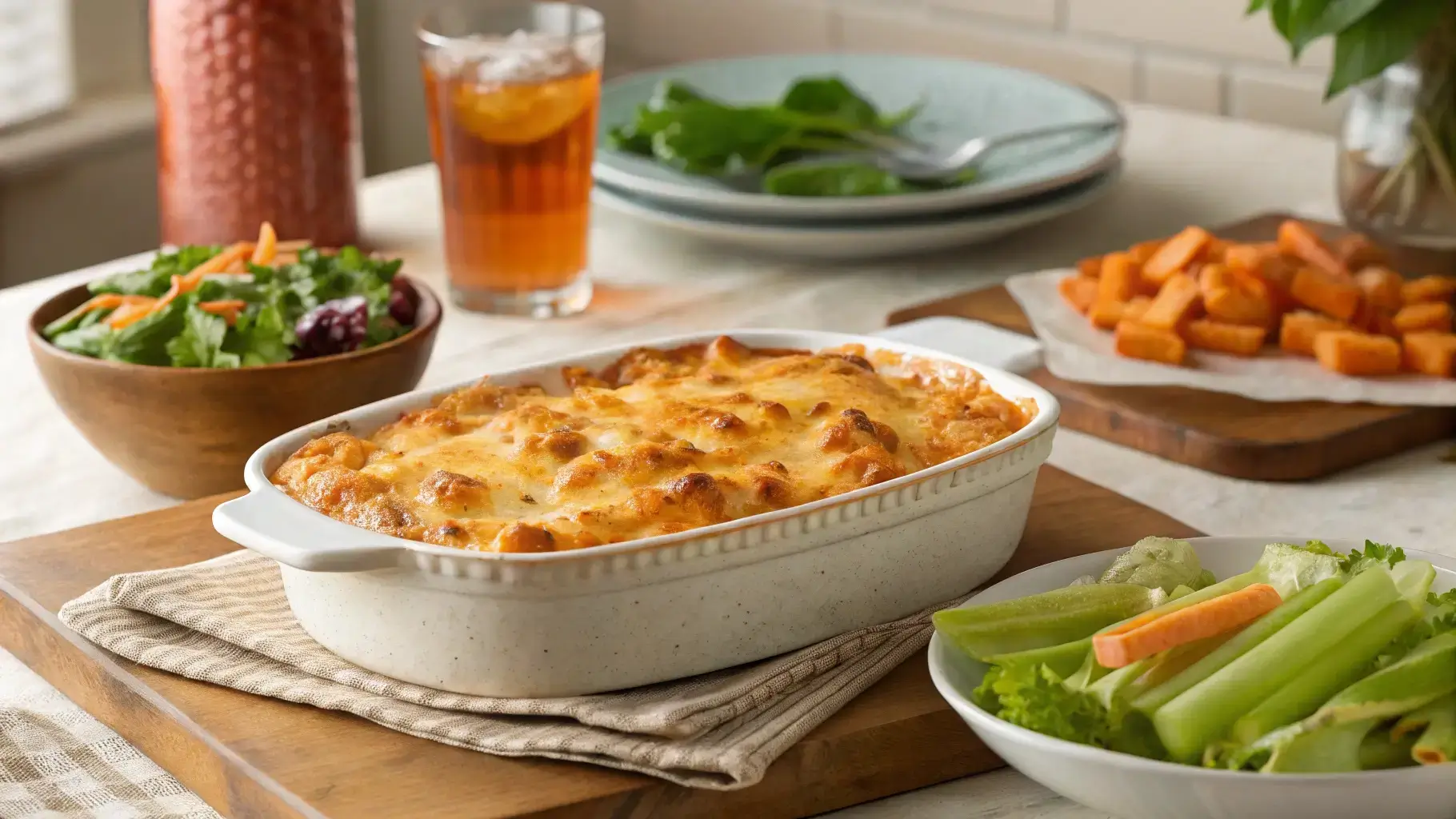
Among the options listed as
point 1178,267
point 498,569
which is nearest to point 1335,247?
point 1178,267

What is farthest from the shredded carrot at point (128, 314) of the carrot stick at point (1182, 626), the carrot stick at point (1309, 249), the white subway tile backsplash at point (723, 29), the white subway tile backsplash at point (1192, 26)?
the white subway tile backsplash at point (723, 29)

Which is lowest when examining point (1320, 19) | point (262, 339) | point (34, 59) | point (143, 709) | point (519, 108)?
point (34, 59)

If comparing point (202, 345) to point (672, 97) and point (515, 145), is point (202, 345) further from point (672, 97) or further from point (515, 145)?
point (672, 97)

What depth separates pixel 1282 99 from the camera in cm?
345

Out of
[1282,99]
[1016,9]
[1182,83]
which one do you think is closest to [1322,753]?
[1282,99]

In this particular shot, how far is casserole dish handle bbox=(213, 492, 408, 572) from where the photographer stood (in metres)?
1.09

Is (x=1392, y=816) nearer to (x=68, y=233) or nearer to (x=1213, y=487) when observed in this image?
(x=1213, y=487)

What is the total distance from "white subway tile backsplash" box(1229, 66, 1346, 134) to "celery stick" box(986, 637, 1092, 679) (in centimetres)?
256

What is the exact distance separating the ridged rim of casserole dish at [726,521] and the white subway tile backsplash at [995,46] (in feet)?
7.89

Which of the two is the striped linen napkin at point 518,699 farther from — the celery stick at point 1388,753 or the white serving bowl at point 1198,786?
the celery stick at point 1388,753

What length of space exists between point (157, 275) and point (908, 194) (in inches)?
37.4

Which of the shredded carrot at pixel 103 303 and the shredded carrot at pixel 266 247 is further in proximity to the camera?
the shredded carrot at pixel 266 247

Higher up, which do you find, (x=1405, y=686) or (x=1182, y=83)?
(x=1405, y=686)

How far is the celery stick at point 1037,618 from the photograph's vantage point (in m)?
1.08
